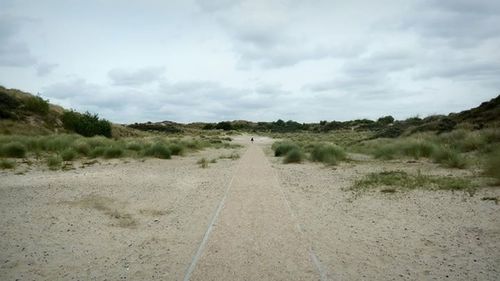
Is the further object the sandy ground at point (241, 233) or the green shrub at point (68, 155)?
the green shrub at point (68, 155)

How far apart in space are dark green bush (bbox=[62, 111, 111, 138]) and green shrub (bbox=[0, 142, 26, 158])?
31.7 m

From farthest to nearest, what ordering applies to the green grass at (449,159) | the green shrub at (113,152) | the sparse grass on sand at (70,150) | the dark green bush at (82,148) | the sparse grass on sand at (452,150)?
the dark green bush at (82,148), the green shrub at (113,152), the sparse grass on sand at (70,150), the sparse grass on sand at (452,150), the green grass at (449,159)

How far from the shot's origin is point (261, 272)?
7.67m

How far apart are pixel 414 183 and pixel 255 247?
38.3 feet

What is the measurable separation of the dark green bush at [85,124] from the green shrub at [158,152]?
28433 mm

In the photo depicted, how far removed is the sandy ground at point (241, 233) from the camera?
7.96 metres

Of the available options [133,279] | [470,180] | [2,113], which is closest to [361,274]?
[133,279]

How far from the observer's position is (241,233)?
1052cm

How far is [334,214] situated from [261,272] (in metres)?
6.21

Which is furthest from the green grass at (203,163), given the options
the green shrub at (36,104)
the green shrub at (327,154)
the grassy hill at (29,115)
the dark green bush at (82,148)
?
the green shrub at (36,104)

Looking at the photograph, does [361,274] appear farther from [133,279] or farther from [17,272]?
[17,272]

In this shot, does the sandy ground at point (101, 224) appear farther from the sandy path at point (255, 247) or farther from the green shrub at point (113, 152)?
the green shrub at point (113, 152)

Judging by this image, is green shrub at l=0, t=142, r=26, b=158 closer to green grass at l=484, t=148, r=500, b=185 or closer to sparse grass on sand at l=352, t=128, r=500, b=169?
sparse grass on sand at l=352, t=128, r=500, b=169

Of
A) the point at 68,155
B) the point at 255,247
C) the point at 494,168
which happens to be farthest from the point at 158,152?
the point at 255,247
